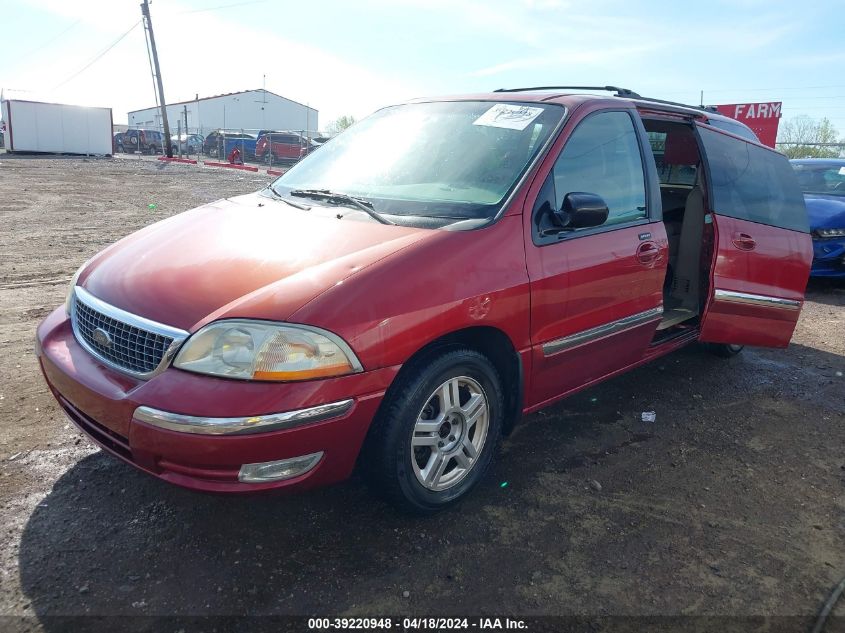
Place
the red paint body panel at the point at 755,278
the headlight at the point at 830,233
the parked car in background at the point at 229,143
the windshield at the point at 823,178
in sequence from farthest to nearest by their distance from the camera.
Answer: the parked car in background at the point at 229,143, the windshield at the point at 823,178, the headlight at the point at 830,233, the red paint body panel at the point at 755,278

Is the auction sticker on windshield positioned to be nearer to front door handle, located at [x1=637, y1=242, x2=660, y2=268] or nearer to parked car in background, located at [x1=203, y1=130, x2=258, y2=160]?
front door handle, located at [x1=637, y1=242, x2=660, y2=268]

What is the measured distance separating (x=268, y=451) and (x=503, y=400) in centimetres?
125

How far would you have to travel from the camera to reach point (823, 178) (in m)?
8.86

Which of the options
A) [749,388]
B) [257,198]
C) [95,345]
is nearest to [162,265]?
[95,345]

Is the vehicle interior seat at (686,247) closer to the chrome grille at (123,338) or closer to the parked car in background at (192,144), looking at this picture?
the chrome grille at (123,338)

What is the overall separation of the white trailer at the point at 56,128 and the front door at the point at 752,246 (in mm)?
37630

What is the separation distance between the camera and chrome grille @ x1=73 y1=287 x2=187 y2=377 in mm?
2352

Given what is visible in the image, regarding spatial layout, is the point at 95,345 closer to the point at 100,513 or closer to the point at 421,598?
the point at 100,513

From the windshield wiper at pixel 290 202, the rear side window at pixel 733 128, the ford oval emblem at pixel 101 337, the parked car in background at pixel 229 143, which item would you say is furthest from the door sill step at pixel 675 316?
the parked car in background at pixel 229 143

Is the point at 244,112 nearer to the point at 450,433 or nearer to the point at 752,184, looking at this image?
the point at 752,184

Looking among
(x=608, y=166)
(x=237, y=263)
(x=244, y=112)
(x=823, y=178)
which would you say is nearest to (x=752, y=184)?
(x=608, y=166)

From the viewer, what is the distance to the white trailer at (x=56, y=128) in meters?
33.3

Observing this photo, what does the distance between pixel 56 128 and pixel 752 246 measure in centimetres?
3843

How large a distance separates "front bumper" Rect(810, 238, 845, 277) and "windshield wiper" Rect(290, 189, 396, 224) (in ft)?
22.3
